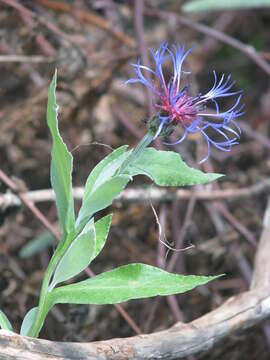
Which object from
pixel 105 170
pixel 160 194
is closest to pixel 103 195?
pixel 105 170

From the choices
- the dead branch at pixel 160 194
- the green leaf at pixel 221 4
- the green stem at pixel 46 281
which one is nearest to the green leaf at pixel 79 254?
the green stem at pixel 46 281

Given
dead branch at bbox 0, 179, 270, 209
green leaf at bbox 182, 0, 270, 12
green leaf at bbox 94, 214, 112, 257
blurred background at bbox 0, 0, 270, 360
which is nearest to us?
green leaf at bbox 94, 214, 112, 257

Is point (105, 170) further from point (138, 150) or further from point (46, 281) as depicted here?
point (46, 281)

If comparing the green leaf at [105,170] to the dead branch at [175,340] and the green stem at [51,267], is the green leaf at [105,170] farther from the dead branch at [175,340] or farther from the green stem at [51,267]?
the dead branch at [175,340]

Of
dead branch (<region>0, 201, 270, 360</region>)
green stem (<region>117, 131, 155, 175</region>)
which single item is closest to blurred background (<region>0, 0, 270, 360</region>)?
dead branch (<region>0, 201, 270, 360</region>)

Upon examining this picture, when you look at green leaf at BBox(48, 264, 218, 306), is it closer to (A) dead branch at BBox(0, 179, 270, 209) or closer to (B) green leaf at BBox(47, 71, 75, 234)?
(B) green leaf at BBox(47, 71, 75, 234)

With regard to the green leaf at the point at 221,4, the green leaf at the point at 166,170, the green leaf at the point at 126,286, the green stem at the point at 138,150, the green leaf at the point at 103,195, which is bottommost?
the green leaf at the point at 126,286
